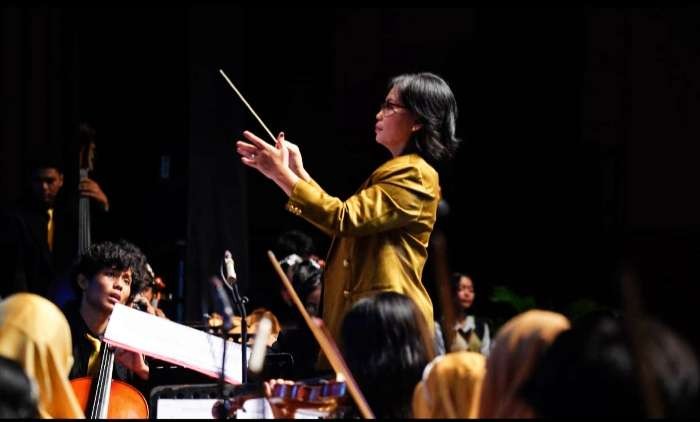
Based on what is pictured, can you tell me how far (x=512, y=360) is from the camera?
234 cm

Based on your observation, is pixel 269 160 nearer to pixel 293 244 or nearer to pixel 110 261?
pixel 110 261

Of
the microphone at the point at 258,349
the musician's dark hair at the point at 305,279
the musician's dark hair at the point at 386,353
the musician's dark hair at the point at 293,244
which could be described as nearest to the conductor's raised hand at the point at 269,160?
the musician's dark hair at the point at 386,353

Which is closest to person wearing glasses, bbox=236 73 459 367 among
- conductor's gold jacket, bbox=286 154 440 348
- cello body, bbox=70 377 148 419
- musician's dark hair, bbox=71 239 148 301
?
conductor's gold jacket, bbox=286 154 440 348

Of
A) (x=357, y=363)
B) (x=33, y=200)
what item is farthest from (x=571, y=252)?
(x=357, y=363)

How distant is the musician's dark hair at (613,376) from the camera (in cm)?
193

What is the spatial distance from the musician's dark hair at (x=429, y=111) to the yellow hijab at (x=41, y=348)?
4.91ft

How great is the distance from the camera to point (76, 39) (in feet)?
21.3

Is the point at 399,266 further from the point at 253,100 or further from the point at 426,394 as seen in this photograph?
the point at 253,100

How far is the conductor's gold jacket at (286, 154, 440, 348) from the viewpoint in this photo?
340 cm

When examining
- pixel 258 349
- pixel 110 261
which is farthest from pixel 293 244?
pixel 258 349

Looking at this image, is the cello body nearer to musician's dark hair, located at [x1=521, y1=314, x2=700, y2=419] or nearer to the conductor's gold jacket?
the conductor's gold jacket

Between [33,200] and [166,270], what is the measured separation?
3.78ft

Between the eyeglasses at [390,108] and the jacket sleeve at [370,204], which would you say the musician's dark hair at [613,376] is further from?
the eyeglasses at [390,108]

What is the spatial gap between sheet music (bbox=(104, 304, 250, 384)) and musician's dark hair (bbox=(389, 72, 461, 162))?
0.89 m
